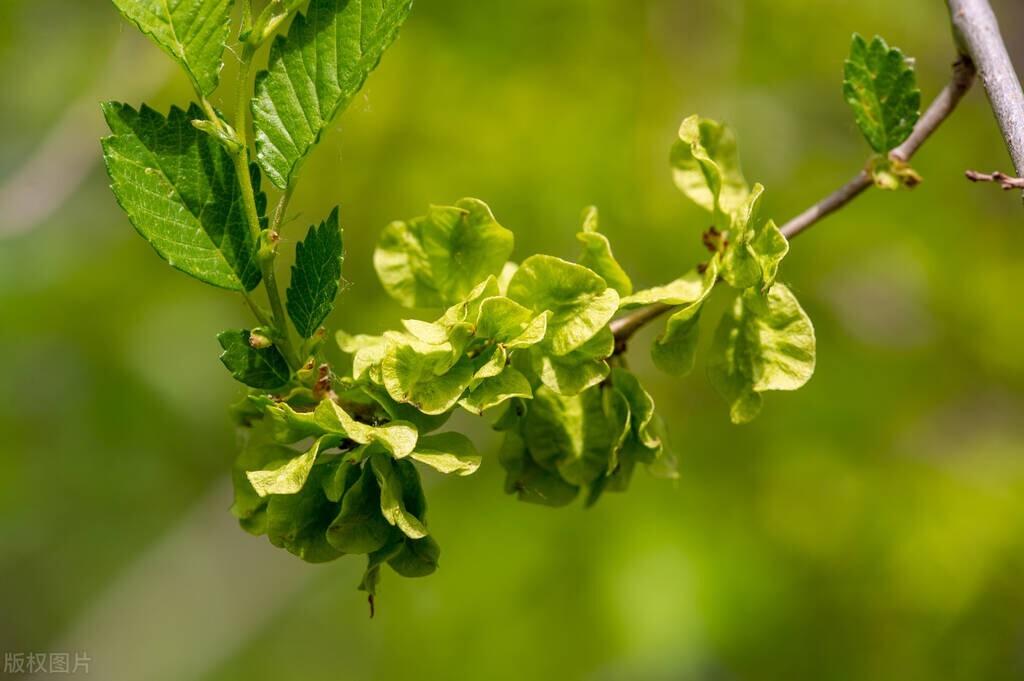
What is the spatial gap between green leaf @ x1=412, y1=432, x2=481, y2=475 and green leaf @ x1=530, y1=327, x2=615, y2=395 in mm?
89

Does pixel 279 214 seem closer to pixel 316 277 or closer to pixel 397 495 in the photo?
pixel 316 277

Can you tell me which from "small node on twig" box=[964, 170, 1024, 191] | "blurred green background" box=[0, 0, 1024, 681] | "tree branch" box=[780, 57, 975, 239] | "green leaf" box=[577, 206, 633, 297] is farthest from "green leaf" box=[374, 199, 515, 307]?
"blurred green background" box=[0, 0, 1024, 681]

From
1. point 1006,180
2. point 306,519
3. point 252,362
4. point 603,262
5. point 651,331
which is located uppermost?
point 1006,180

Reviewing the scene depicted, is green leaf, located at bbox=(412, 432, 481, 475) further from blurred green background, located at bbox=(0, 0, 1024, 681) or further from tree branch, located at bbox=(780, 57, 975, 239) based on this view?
blurred green background, located at bbox=(0, 0, 1024, 681)

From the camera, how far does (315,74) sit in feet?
2.90

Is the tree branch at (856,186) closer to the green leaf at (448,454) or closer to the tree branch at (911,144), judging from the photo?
the tree branch at (911,144)

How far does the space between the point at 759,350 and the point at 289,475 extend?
1.44ft

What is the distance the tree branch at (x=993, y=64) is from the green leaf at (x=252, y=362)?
2.04 ft

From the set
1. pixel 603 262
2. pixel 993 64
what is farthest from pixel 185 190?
pixel 993 64

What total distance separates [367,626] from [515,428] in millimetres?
2051

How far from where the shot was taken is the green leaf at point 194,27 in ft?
2.75

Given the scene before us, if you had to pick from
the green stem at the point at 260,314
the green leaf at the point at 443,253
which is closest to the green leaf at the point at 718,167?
the green leaf at the point at 443,253

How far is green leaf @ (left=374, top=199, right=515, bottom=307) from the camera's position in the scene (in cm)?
97

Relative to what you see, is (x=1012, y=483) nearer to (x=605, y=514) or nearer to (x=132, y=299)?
(x=605, y=514)
